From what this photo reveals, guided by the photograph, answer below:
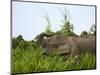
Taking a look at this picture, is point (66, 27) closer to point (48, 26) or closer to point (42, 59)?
point (48, 26)

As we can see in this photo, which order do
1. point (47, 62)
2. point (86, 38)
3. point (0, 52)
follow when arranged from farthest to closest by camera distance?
point (86, 38)
point (47, 62)
point (0, 52)

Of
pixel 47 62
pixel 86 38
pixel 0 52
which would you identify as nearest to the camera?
pixel 0 52

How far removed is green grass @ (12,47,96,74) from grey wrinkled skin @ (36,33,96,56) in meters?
0.06

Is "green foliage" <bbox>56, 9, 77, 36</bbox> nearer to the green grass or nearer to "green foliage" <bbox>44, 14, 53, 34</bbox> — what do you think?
"green foliage" <bbox>44, 14, 53, 34</bbox>

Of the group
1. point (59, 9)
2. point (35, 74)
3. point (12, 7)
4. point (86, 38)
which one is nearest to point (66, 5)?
point (59, 9)

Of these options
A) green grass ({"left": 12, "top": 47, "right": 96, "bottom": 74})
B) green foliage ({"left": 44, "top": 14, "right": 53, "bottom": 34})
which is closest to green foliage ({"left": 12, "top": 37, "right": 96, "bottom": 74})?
green grass ({"left": 12, "top": 47, "right": 96, "bottom": 74})

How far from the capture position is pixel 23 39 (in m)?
2.43

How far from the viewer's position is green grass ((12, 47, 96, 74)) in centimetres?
240

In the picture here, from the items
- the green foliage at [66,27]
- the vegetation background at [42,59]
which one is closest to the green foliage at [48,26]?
the vegetation background at [42,59]

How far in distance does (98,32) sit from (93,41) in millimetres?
127

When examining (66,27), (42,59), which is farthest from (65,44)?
(42,59)

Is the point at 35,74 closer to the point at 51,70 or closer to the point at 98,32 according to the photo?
the point at 51,70

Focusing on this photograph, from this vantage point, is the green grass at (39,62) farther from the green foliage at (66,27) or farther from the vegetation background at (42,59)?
the green foliage at (66,27)

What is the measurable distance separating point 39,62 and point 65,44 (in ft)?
1.17
